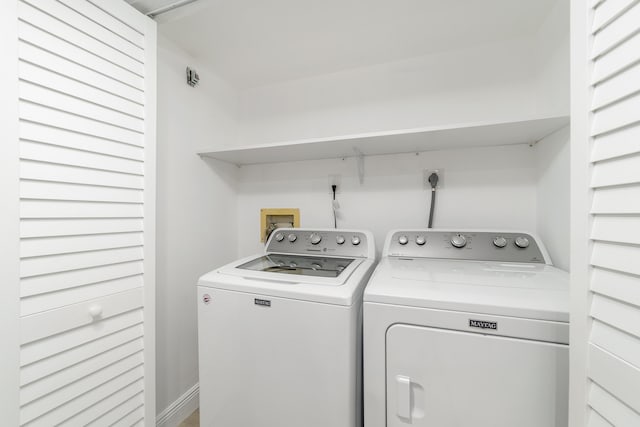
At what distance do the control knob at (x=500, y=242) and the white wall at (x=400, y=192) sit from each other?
27 centimetres

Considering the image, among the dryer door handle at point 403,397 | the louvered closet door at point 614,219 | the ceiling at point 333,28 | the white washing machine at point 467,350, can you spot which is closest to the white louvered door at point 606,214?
the louvered closet door at point 614,219

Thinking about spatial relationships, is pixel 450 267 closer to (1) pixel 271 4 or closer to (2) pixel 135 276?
(2) pixel 135 276

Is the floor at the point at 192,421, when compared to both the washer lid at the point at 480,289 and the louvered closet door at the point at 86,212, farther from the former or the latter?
the washer lid at the point at 480,289

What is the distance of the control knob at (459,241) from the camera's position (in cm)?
138

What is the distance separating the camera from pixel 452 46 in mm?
1593

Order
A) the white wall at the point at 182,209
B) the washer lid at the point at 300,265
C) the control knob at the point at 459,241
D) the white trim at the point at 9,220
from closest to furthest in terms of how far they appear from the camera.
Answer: the white trim at the point at 9,220 → the washer lid at the point at 300,265 → the control knob at the point at 459,241 → the white wall at the point at 182,209

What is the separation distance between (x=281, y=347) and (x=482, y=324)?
2.42ft

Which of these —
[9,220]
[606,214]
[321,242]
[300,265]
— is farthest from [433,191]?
[9,220]

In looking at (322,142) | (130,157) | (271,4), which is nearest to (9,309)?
(130,157)

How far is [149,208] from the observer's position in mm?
1156

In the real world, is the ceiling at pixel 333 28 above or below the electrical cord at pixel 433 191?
above

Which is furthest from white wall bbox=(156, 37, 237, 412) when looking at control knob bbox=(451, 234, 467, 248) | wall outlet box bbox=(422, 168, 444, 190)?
control knob bbox=(451, 234, 467, 248)

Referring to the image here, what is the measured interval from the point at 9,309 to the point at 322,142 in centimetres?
137

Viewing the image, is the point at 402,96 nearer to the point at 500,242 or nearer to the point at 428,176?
the point at 428,176
